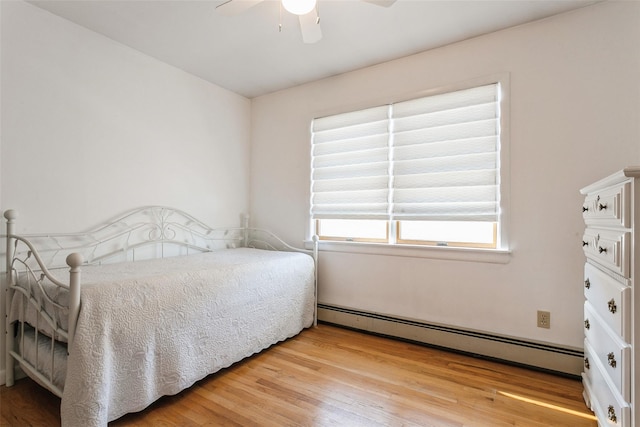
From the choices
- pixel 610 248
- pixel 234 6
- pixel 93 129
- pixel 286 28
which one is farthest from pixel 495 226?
pixel 93 129

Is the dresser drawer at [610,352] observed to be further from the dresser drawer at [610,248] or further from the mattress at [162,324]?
the mattress at [162,324]

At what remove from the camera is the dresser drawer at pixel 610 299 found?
1159 millimetres

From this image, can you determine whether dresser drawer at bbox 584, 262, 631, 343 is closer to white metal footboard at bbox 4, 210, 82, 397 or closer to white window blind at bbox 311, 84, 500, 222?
white window blind at bbox 311, 84, 500, 222

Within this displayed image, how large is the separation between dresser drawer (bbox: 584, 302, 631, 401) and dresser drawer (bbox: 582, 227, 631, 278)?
0.28 m

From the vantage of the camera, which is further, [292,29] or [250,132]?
[250,132]

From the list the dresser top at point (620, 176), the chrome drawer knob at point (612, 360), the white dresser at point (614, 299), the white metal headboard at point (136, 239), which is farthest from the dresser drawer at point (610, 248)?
the white metal headboard at point (136, 239)

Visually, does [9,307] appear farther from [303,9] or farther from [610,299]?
[610,299]

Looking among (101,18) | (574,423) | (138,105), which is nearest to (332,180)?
(138,105)

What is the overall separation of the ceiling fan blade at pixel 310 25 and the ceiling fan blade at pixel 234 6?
246 mm

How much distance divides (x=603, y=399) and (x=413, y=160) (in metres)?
1.80

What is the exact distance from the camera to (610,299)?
52.0 inches

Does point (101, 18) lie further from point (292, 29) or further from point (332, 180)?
point (332, 180)

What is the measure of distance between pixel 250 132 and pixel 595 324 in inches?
132

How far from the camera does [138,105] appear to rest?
8.30 feet
